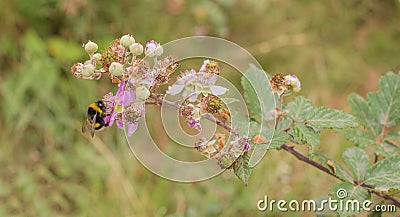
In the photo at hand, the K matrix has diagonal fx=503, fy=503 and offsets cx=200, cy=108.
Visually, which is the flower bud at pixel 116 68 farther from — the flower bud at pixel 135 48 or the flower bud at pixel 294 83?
the flower bud at pixel 294 83

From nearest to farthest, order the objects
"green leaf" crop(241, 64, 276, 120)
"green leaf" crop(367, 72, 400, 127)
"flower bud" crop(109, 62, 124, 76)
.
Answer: "flower bud" crop(109, 62, 124, 76), "green leaf" crop(241, 64, 276, 120), "green leaf" crop(367, 72, 400, 127)

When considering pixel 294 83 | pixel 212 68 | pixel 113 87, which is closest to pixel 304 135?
pixel 294 83

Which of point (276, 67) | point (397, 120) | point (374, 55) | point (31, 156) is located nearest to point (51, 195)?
point (31, 156)

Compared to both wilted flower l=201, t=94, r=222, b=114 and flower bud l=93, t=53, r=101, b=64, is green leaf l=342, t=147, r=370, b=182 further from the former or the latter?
flower bud l=93, t=53, r=101, b=64

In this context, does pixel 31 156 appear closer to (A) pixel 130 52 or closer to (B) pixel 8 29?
(B) pixel 8 29

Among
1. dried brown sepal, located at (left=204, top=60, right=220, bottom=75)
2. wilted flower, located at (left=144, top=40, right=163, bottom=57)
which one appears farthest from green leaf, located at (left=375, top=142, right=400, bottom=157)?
wilted flower, located at (left=144, top=40, right=163, bottom=57)

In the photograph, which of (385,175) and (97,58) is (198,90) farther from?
(385,175)

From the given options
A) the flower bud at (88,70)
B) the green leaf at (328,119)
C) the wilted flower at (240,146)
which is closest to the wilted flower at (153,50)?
the flower bud at (88,70)
